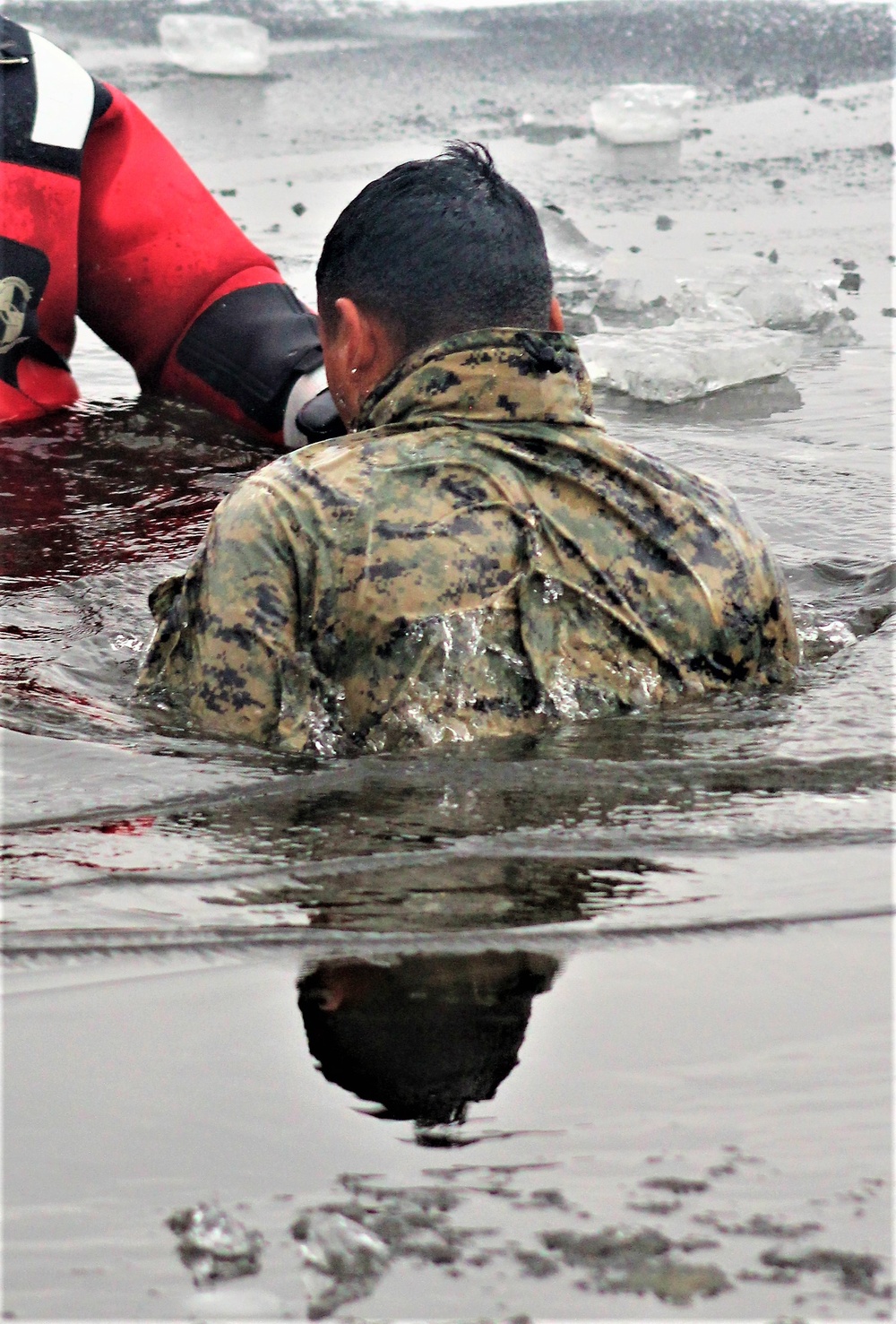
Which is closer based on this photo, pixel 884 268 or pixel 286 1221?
pixel 286 1221

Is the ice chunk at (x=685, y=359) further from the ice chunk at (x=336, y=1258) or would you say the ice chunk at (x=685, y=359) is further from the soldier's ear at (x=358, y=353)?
the ice chunk at (x=336, y=1258)

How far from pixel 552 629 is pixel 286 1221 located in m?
1.09

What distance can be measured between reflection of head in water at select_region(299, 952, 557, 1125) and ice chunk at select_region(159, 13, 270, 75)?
10.0m

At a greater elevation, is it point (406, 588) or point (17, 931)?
point (406, 588)

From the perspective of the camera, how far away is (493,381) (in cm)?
221

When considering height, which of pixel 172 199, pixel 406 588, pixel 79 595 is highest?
pixel 172 199

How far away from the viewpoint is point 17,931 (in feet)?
5.67

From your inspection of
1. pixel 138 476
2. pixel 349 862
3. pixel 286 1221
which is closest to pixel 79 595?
pixel 138 476

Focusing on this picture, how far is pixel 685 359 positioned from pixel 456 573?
8.65ft

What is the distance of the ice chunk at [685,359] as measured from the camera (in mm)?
4547

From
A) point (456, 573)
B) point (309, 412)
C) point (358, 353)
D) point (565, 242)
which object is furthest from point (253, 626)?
point (565, 242)

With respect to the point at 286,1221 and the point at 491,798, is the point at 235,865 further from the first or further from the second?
the point at 286,1221

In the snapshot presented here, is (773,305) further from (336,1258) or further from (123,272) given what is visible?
(336,1258)

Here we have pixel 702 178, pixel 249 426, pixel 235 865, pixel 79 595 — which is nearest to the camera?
pixel 235 865
